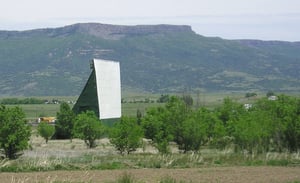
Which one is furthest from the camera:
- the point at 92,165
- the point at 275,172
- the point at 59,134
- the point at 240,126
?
the point at 59,134

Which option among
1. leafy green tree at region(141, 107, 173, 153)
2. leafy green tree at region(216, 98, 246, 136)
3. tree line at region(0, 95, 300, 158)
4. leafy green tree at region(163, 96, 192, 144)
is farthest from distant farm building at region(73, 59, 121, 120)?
leafy green tree at region(163, 96, 192, 144)

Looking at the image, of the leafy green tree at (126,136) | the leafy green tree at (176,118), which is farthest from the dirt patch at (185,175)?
the leafy green tree at (126,136)

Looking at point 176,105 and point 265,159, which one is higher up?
point 176,105

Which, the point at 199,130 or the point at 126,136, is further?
the point at 126,136

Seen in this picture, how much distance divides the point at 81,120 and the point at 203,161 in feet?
76.0

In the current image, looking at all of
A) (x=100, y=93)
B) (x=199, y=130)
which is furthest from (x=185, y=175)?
(x=100, y=93)

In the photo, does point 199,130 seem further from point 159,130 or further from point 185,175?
point 185,175

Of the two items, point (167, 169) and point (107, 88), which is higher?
point (107, 88)

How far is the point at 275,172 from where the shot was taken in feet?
107

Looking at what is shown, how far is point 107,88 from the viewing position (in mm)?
79688

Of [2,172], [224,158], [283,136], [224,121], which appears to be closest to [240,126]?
[283,136]

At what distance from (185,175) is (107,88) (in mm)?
50223

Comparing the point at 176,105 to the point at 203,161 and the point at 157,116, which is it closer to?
the point at 157,116

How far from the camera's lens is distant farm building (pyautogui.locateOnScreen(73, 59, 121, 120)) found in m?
77.1
